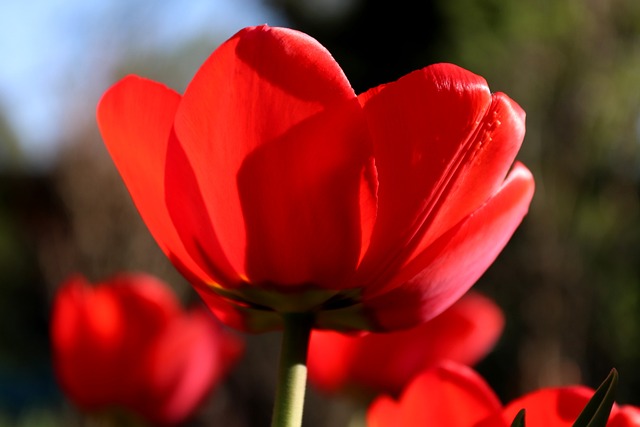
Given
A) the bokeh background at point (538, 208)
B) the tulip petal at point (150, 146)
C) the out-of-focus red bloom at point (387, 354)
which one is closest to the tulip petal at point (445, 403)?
the tulip petal at point (150, 146)

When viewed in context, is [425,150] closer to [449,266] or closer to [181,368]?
[449,266]

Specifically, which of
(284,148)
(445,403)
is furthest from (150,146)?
(445,403)

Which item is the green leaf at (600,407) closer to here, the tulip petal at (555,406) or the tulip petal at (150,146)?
the tulip petal at (555,406)

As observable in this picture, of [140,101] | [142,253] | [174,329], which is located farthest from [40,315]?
[140,101]

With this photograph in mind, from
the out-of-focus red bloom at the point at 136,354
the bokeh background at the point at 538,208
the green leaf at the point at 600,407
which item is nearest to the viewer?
the green leaf at the point at 600,407

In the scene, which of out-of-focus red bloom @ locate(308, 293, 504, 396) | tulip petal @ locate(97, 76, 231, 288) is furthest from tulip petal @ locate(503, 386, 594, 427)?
out-of-focus red bloom @ locate(308, 293, 504, 396)

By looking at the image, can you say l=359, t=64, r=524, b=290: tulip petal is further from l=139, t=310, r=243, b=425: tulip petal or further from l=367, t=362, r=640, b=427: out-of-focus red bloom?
l=139, t=310, r=243, b=425: tulip petal
